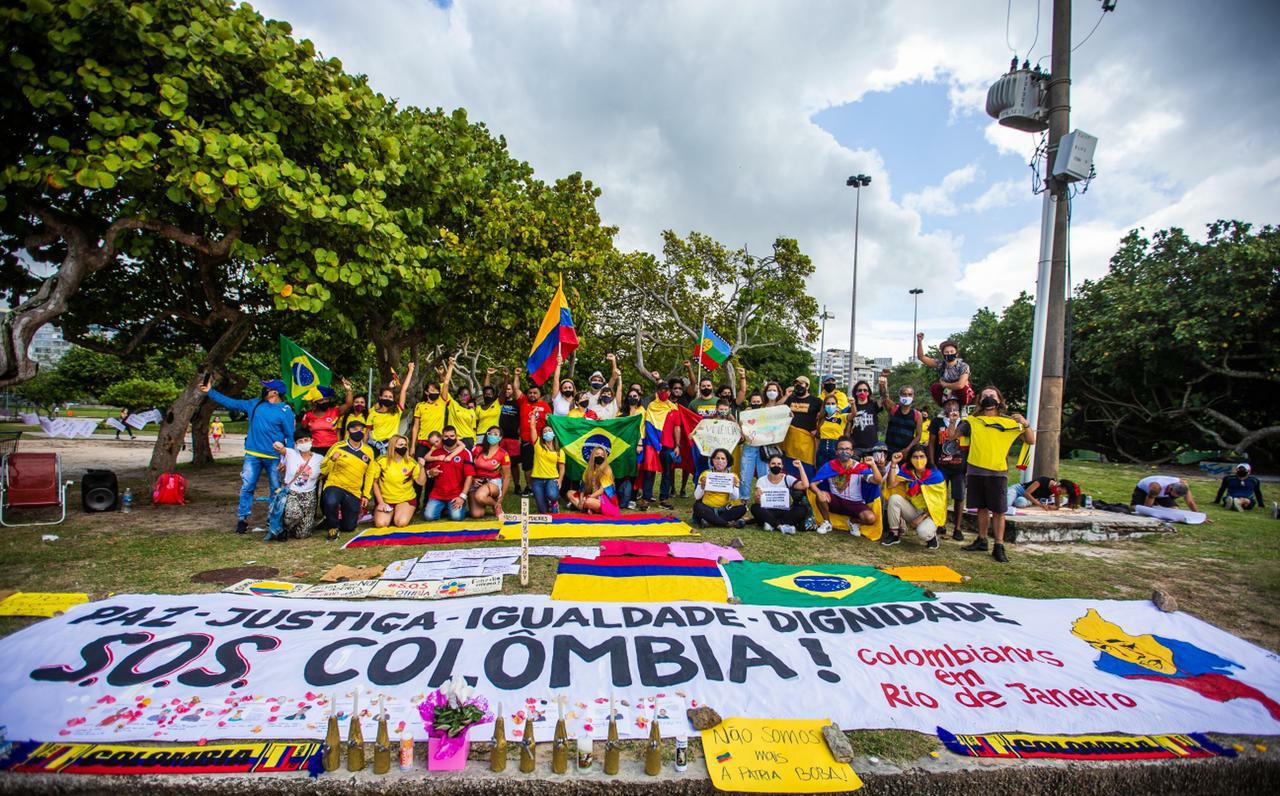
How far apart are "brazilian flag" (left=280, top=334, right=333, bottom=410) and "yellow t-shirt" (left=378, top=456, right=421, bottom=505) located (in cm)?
206

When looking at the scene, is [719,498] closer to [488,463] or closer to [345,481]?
[488,463]

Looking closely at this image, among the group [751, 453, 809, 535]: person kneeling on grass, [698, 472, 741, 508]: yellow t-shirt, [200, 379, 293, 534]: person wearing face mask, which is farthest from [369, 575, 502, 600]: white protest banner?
[751, 453, 809, 535]: person kneeling on grass

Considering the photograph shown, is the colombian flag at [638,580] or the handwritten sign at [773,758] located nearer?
the handwritten sign at [773,758]

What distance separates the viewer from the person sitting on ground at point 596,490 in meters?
9.53

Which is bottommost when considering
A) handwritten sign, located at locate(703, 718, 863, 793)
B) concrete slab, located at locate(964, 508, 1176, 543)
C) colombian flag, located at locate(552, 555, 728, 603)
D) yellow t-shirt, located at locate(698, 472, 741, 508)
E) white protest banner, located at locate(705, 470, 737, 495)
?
handwritten sign, located at locate(703, 718, 863, 793)

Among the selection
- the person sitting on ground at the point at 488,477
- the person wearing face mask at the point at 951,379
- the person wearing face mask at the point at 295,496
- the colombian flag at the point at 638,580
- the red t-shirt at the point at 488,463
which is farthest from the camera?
the red t-shirt at the point at 488,463

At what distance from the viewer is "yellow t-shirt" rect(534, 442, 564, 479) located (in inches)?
380

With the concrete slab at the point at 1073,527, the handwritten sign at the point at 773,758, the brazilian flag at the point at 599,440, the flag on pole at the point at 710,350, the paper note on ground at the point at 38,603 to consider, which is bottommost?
the handwritten sign at the point at 773,758

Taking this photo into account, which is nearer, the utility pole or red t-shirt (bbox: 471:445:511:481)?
red t-shirt (bbox: 471:445:511:481)

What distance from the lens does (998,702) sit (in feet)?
12.8

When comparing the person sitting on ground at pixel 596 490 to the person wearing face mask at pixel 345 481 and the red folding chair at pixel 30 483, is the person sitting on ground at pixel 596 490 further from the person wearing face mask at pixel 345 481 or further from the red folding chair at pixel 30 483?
the red folding chair at pixel 30 483

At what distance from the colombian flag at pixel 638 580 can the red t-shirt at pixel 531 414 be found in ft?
13.0

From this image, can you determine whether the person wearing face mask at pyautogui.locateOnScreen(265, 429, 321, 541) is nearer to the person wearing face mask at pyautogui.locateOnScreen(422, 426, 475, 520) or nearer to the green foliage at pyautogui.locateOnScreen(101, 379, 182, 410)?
the person wearing face mask at pyautogui.locateOnScreen(422, 426, 475, 520)

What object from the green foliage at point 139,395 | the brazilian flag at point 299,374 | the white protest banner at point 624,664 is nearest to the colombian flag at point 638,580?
the white protest banner at point 624,664
